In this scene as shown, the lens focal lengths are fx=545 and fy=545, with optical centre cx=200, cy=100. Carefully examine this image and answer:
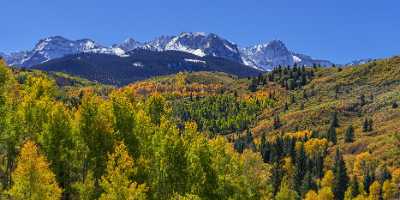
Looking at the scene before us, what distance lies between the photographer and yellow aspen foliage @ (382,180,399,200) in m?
188

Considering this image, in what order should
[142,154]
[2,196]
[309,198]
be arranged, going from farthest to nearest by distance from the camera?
[309,198], [142,154], [2,196]

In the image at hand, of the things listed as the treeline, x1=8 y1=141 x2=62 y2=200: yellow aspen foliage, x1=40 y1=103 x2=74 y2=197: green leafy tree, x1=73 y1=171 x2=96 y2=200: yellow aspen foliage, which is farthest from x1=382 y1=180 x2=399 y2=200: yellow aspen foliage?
x1=8 y1=141 x2=62 y2=200: yellow aspen foliage

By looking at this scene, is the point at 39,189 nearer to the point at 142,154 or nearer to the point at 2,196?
the point at 2,196

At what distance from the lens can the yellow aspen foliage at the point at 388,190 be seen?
188 metres

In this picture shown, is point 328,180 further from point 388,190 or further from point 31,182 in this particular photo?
point 31,182

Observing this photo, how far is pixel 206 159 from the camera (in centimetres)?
7088

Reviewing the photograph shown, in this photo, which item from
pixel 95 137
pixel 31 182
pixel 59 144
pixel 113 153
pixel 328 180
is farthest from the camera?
pixel 328 180

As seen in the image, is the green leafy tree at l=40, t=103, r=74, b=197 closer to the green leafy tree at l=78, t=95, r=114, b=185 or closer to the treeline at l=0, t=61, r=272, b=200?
the treeline at l=0, t=61, r=272, b=200

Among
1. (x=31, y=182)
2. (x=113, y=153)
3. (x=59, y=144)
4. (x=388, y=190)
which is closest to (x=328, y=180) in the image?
(x=388, y=190)

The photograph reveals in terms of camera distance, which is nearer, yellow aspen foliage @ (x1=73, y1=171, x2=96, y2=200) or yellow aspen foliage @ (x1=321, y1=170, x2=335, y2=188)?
yellow aspen foliage @ (x1=73, y1=171, x2=96, y2=200)

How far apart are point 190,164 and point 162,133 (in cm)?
667

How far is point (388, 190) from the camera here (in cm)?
18875

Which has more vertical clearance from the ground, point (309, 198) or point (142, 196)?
point (142, 196)

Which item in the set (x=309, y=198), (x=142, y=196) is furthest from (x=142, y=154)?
(x=309, y=198)
